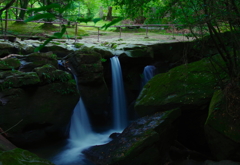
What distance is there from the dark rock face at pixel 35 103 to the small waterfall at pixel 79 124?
1.65ft

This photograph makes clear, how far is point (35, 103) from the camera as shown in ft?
21.1

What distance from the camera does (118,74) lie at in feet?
31.2

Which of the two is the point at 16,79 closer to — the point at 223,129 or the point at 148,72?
the point at 223,129

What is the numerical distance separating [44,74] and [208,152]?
4935mm

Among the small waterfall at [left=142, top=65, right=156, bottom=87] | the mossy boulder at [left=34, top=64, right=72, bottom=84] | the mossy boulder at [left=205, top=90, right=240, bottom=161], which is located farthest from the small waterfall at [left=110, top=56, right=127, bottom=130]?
the mossy boulder at [left=205, top=90, right=240, bottom=161]

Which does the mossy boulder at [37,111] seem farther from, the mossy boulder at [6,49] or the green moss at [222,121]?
the green moss at [222,121]

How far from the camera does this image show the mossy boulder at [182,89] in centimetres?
589

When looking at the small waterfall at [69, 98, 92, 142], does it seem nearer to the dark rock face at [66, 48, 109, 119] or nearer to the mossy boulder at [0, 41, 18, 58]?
the dark rock face at [66, 48, 109, 119]

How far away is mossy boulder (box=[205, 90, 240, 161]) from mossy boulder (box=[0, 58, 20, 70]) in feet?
18.3

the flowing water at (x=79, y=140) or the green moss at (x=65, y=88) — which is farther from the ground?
the green moss at (x=65, y=88)

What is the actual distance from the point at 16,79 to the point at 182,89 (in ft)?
14.7

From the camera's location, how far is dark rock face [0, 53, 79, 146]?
236 inches

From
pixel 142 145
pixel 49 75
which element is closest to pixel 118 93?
pixel 49 75

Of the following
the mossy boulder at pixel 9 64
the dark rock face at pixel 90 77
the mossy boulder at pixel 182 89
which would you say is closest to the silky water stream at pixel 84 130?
the dark rock face at pixel 90 77
